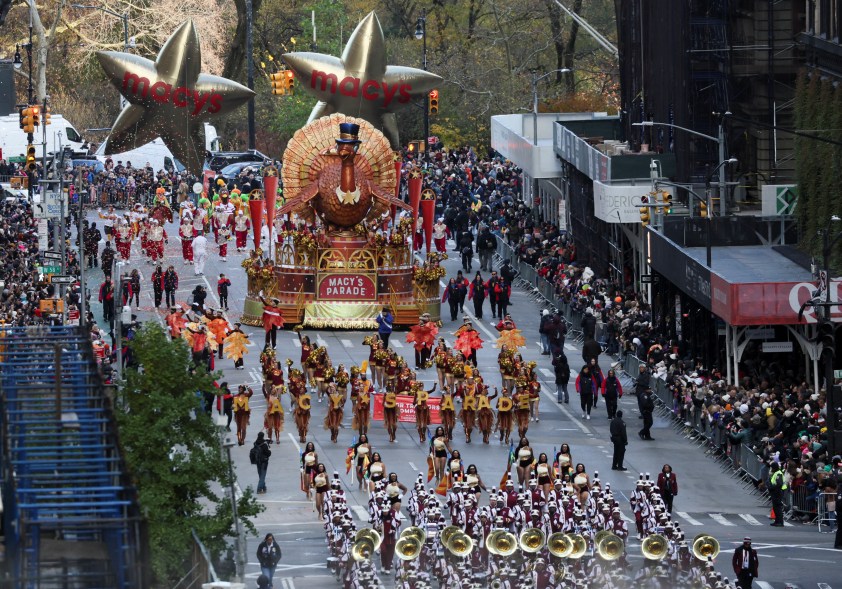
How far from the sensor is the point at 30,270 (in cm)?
6262

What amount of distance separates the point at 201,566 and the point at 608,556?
8.01 metres

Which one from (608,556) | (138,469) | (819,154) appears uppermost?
(819,154)

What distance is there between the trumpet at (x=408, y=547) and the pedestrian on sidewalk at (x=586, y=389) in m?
13.8

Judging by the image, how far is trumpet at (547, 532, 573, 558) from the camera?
36.0 m

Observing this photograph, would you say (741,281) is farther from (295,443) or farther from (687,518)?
(295,443)

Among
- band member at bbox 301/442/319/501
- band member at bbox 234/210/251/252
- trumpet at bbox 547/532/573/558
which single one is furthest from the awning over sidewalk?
band member at bbox 234/210/251/252

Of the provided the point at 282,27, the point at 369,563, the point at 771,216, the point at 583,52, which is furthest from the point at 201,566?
the point at 282,27

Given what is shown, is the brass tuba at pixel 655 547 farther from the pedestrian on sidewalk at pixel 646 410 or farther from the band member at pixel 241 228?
the band member at pixel 241 228

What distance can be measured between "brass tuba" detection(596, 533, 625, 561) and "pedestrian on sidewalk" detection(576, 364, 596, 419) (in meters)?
12.9

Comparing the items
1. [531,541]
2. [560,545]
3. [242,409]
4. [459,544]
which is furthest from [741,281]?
[459,544]

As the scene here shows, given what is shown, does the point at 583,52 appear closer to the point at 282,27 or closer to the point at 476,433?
the point at 282,27

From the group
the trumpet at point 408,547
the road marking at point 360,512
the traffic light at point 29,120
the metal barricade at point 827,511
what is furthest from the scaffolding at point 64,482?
the traffic light at point 29,120

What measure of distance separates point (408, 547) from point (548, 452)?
10.3 meters

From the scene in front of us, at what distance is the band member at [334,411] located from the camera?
151ft
